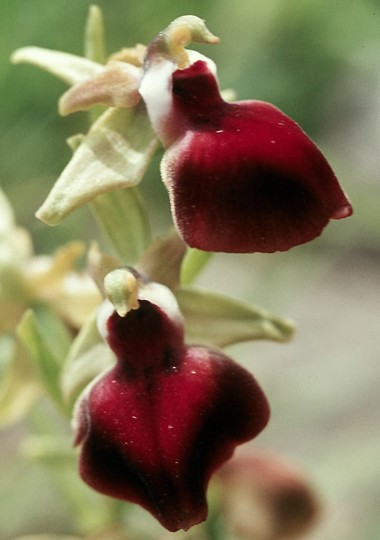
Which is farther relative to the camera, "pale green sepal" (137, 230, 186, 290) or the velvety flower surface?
"pale green sepal" (137, 230, 186, 290)

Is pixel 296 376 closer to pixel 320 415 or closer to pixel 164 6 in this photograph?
pixel 320 415

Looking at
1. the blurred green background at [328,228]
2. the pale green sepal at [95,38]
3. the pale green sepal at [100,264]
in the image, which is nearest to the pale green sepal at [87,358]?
the pale green sepal at [100,264]

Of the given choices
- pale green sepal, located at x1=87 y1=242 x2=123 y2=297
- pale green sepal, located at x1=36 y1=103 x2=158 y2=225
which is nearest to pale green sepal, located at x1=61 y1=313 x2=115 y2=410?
pale green sepal, located at x1=87 y1=242 x2=123 y2=297

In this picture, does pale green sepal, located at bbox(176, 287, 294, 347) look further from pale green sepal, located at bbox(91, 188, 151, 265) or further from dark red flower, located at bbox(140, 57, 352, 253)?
dark red flower, located at bbox(140, 57, 352, 253)

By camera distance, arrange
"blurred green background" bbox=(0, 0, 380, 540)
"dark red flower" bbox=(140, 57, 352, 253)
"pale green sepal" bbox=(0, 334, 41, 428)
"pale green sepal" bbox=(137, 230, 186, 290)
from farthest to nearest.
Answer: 1. "blurred green background" bbox=(0, 0, 380, 540)
2. "pale green sepal" bbox=(0, 334, 41, 428)
3. "pale green sepal" bbox=(137, 230, 186, 290)
4. "dark red flower" bbox=(140, 57, 352, 253)

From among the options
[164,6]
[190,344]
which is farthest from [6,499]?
Answer: [164,6]

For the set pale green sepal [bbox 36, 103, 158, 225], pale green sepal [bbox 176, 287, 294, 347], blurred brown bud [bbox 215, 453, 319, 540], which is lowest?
blurred brown bud [bbox 215, 453, 319, 540]

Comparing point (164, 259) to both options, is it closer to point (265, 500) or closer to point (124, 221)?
point (124, 221)

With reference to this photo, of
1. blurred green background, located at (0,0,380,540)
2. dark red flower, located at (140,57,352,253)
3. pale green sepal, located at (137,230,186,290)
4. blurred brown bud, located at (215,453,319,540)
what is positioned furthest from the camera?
blurred green background, located at (0,0,380,540)
